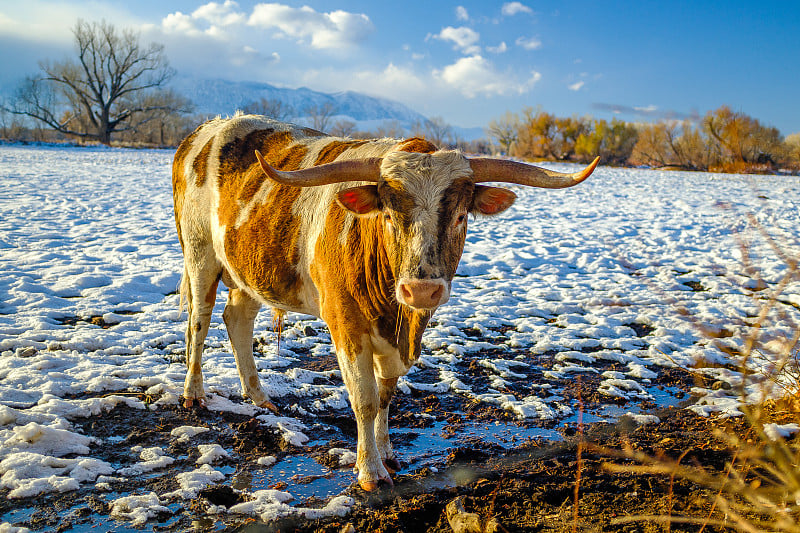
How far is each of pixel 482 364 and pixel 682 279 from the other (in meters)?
5.14

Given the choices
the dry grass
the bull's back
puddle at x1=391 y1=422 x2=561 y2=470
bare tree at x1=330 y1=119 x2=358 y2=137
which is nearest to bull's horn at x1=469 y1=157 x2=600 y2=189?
the bull's back

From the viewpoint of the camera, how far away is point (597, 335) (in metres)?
6.55

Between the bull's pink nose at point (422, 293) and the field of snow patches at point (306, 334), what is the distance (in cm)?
87

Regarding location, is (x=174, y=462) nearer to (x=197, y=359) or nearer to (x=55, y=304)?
(x=197, y=359)

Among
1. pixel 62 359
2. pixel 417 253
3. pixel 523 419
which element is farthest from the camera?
pixel 62 359

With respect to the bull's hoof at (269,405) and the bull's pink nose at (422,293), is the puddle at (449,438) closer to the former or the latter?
the bull's hoof at (269,405)

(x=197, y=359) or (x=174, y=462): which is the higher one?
(x=197, y=359)

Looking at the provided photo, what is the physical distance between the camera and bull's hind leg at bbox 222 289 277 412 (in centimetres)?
479

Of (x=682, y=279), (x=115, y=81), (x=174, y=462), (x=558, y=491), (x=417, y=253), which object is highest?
(x=115, y=81)

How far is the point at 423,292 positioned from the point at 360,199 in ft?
2.53

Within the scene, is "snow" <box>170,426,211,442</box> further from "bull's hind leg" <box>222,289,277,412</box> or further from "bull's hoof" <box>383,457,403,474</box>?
"bull's hoof" <box>383,457,403,474</box>

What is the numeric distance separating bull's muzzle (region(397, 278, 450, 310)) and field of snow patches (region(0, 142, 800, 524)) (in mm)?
862

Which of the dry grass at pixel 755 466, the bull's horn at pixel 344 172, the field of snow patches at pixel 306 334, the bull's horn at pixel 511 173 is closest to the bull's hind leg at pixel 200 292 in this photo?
the field of snow patches at pixel 306 334

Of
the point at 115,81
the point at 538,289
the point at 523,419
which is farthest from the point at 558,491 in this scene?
the point at 115,81
